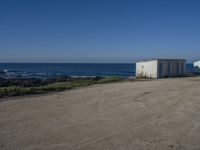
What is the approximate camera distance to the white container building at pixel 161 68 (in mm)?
26044

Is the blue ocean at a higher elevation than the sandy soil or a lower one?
lower

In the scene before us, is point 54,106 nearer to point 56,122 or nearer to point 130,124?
point 56,122

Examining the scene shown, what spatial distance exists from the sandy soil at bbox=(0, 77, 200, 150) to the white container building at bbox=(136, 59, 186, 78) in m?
13.1

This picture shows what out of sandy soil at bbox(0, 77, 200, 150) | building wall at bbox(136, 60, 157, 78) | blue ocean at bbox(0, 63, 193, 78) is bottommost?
blue ocean at bbox(0, 63, 193, 78)

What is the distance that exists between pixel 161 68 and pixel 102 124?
18.7m

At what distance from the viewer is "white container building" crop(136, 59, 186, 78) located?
26044 millimetres

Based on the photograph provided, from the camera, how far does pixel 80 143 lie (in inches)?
267

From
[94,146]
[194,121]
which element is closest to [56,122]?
[94,146]

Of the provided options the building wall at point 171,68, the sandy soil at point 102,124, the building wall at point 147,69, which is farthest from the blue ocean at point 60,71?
the sandy soil at point 102,124

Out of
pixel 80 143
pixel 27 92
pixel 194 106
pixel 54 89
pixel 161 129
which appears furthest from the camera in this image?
pixel 54 89

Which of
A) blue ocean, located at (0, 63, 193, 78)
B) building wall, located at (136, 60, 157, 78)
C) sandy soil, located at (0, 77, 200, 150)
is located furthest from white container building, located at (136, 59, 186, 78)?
blue ocean, located at (0, 63, 193, 78)

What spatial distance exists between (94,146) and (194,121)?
3.60 metres

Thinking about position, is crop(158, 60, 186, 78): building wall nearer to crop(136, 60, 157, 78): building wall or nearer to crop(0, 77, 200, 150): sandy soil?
crop(136, 60, 157, 78): building wall

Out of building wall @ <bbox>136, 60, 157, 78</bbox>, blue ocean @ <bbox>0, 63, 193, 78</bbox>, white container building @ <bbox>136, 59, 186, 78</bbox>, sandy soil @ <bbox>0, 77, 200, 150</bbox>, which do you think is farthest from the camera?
blue ocean @ <bbox>0, 63, 193, 78</bbox>
